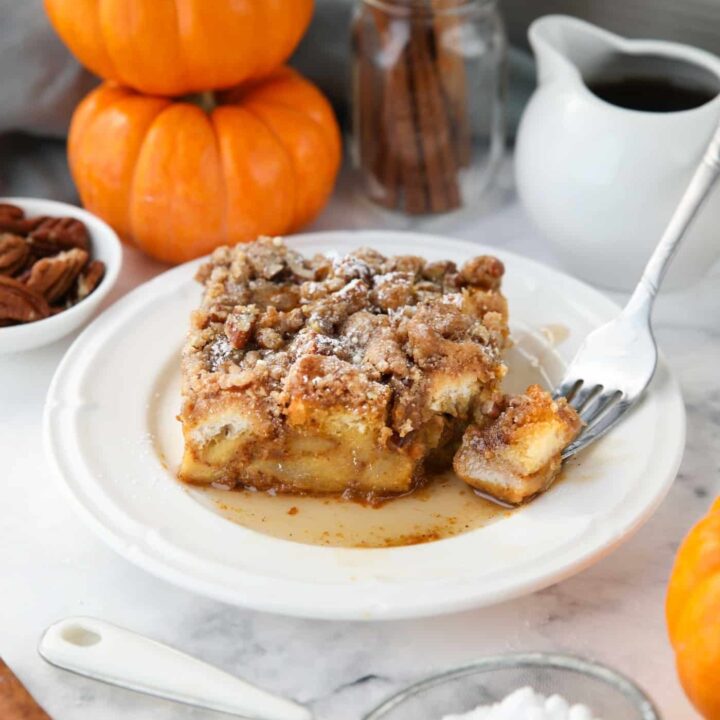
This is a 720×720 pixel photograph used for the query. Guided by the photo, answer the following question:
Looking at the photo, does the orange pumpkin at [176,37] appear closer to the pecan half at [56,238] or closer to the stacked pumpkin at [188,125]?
the stacked pumpkin at [188,125]

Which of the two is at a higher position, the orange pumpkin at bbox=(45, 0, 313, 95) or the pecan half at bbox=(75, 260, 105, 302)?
the orange pumpkin at bbox=(45, 0, 313, 95)

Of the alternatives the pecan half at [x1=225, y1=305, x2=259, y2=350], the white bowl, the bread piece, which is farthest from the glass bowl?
the white bowl

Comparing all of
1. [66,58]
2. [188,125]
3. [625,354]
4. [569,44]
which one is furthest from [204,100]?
[625,354]

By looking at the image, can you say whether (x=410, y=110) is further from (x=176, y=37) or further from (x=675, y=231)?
(x=675, y=231)

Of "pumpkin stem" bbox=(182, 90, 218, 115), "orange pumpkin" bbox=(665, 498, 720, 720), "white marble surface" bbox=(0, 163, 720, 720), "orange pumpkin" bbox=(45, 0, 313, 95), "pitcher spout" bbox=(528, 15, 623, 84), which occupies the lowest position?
"white marble surface" bbox=(0, 163, 720, 720)

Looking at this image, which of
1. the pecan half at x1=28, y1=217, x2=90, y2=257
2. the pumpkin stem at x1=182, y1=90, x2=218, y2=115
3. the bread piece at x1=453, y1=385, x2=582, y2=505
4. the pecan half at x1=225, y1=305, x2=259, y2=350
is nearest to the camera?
the bread piece at x1=453, y1=385, x2=582, y2=505

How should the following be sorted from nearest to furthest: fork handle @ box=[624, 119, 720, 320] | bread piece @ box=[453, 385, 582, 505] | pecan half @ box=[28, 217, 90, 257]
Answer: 1. bread piece @ box=[453, 385, 582, 505]
2. fork handle @ box=[624, 119, 720, 320]
3. pecan half @ box=[28, 217, 90, 257]

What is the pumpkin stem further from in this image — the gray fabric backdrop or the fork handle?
the fork handle
